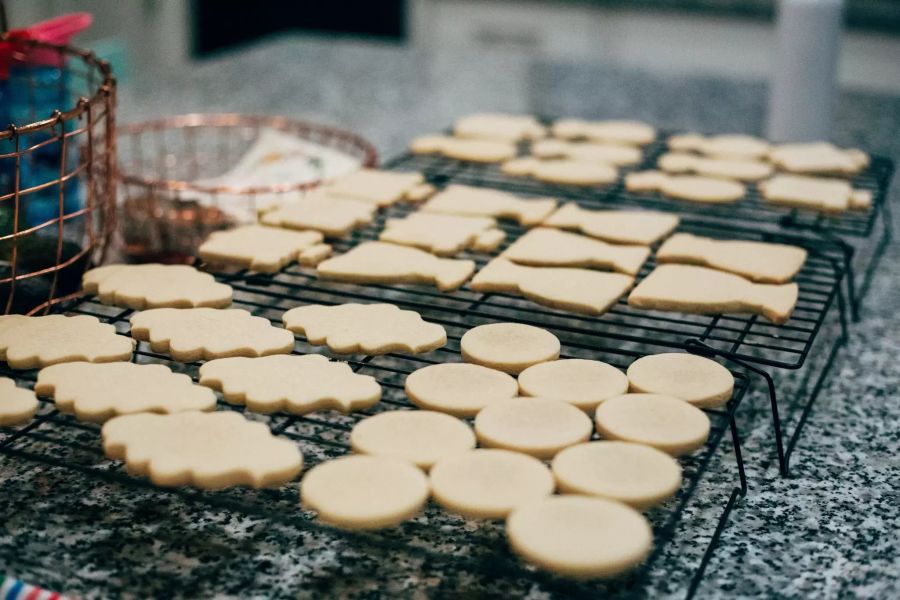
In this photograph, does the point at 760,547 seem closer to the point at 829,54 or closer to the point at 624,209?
the point at 624,209

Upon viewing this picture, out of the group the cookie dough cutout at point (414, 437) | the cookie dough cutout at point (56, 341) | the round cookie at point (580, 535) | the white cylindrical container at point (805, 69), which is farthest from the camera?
the white cylindrical container at point (805, 69)

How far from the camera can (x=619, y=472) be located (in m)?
0.68

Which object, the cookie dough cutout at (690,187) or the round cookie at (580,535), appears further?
the cookie dough cutout at (690,187)

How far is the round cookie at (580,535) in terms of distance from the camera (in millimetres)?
590

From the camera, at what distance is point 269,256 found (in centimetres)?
103

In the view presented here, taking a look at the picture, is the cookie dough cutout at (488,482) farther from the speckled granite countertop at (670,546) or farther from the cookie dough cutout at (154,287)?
the cookie dough cutout at (154,287)

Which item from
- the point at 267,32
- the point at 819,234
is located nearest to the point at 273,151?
the point at 819,234

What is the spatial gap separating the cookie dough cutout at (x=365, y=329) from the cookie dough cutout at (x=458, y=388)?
0.05 meters

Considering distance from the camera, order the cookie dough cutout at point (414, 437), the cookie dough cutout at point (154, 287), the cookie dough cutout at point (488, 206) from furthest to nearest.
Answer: the cookie dough cutout at point (488, 206)
the cookie dough cutout at point (154, 287)
the cookie dough cutout at point (414, 437)

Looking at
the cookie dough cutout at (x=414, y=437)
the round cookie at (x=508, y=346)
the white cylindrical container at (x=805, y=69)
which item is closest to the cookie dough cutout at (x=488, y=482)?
the cookie dough cutout at (x=414, y=437)

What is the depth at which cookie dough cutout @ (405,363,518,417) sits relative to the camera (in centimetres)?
76

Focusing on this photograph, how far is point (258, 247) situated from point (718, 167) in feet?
2.13

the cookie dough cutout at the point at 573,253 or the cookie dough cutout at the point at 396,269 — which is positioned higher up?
the cookie dough cutout at the point at 573,253

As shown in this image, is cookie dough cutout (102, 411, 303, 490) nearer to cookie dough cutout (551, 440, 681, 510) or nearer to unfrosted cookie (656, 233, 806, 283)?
cookie dough cutout (551, 440, 681, 510)
